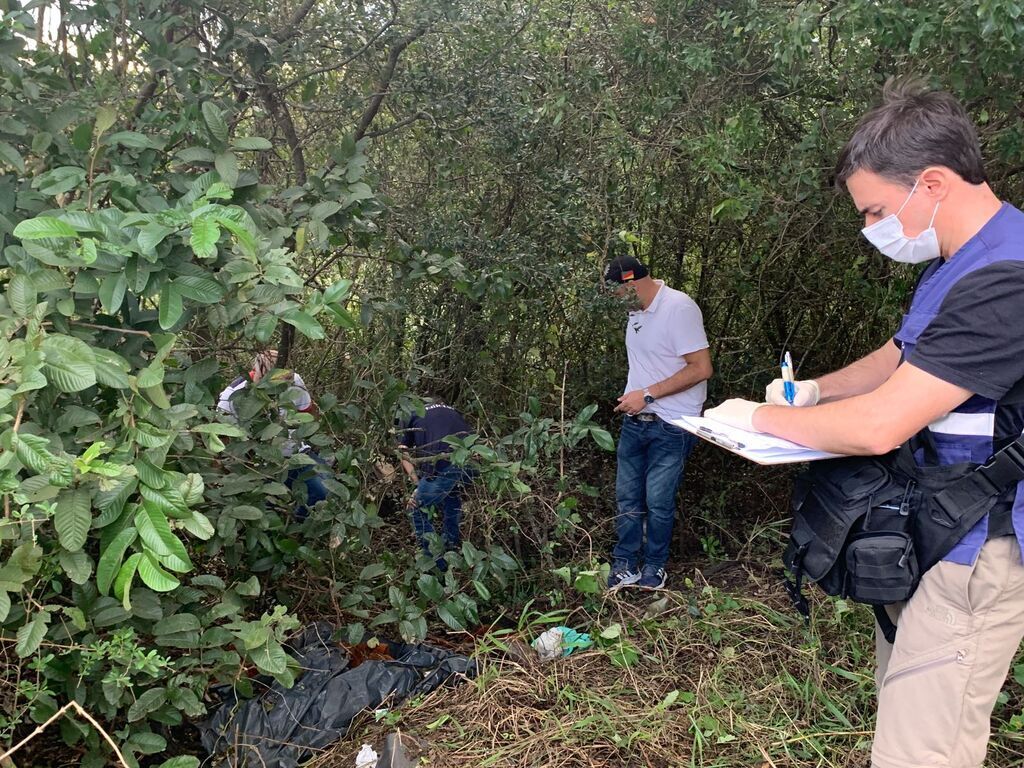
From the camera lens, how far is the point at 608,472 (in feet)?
15.8

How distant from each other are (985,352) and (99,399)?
2.00 metres

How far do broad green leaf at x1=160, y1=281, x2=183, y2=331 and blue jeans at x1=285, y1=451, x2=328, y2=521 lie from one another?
114 cm

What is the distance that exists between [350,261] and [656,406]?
65.6 inches

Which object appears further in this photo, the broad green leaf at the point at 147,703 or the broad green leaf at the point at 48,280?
the broad green leaf at the point at 147,703

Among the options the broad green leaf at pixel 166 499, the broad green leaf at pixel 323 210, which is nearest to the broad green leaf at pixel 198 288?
the broad green leaf at pixel 166 499

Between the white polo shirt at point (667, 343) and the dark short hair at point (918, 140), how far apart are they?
87.5 inches

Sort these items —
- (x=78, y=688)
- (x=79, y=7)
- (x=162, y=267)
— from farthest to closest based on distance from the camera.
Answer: (x=79, y=7) → (x=78, y=688) → (x=162, y=267)

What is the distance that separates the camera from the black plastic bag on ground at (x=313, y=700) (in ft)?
8.51

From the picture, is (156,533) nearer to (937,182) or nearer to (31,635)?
(31,635)

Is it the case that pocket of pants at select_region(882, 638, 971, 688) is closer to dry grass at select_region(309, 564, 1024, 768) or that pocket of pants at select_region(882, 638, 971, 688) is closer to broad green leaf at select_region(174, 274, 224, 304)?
dry grass at select_region(309, 564, 1024, 768)

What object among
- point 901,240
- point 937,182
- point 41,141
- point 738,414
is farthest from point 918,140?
point 41,141

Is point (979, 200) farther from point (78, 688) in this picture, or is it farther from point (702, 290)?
point (702, 290)

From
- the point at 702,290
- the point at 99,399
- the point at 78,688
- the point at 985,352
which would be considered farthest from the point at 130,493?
the point at 702,290

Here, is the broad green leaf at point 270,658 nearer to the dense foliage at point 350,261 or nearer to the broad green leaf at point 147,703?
the dense foliage at point 350,261
